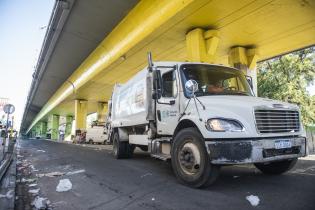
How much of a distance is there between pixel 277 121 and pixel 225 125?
1035mm

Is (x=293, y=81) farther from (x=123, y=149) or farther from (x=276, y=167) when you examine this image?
(x=276, y=167)

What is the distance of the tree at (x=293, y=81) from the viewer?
20.4 meters

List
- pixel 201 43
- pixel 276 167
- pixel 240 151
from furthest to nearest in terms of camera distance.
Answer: pixel 201 43 < pixel 276 167 < pixel 240 151

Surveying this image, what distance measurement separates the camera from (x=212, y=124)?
446cm

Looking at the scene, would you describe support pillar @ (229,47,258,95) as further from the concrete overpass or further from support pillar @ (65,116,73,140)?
support pillar @ (65,116,73,140)

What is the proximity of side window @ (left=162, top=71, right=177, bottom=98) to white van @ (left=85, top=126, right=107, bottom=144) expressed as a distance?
21.3m

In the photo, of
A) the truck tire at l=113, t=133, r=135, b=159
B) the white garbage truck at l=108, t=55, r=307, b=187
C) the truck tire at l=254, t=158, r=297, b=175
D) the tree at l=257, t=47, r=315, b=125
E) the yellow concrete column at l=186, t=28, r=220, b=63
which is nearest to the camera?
the white garbage truck at l=108, t=55, r=307, b=187

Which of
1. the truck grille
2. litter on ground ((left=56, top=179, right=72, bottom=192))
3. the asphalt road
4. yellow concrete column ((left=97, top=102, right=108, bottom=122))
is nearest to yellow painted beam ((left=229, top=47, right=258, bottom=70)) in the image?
the asphalt road

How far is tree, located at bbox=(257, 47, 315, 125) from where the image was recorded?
20.4 m

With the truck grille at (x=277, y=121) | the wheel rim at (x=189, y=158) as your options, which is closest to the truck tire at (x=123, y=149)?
the wheel rim at (x=189, y=158)

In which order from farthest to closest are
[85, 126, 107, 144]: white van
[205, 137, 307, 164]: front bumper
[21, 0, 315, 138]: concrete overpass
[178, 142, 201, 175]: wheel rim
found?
[85, 126, 107, 144]: white van, [21, 0, 315, 138]: concrete overpass, [178, 142, 201, 175]: wheel rim, [205, 137, 307, 164]: front bumper

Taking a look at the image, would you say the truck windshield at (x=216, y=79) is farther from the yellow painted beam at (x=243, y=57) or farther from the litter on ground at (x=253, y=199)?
the yellow painted beam at (x=243, y=57)

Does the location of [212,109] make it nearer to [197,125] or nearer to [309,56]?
[197,125]

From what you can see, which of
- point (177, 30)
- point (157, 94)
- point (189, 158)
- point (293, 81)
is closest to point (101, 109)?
point (293, 81)
